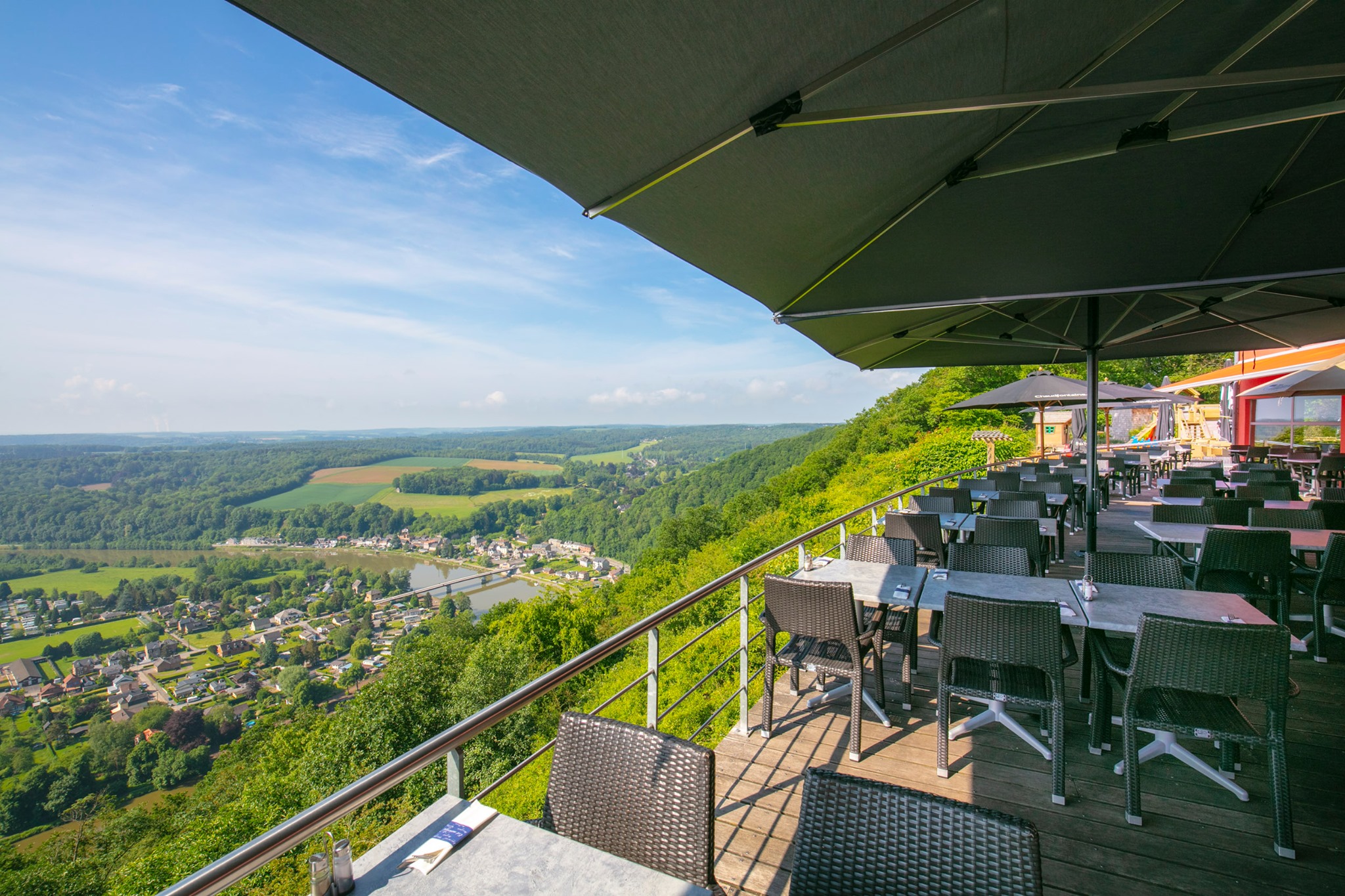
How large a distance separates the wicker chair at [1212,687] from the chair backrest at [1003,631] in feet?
0.91

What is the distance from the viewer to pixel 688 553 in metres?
30.0

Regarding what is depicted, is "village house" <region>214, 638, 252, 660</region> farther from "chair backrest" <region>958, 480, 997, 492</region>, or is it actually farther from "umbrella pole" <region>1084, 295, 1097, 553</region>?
"umbrella pole" <region>1084, 295, 1097, 553</region>

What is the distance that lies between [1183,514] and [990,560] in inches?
97.0

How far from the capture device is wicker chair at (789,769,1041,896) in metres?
1.14

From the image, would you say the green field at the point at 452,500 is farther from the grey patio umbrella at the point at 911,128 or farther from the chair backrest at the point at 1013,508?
the grey patio umbrella at the point at 911,128

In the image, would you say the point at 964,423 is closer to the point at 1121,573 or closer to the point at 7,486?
the point at 1121,573

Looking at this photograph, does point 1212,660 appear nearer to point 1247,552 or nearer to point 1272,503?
point 1247,552

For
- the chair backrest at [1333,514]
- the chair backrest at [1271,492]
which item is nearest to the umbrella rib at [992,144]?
the chair backrest at [1333,514]

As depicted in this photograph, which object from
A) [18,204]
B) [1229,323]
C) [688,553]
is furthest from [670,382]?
[1229,323]

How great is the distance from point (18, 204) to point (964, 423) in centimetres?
6059

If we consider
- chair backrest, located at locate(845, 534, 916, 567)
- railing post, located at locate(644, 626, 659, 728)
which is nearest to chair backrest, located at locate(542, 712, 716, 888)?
railing post, located at locate(644, 626, 659, 728)

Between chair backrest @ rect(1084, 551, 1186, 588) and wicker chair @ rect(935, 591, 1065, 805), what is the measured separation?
974mm

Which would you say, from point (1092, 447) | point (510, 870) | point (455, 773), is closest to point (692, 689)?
point (455, 773)

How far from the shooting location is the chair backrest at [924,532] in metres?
5.25
